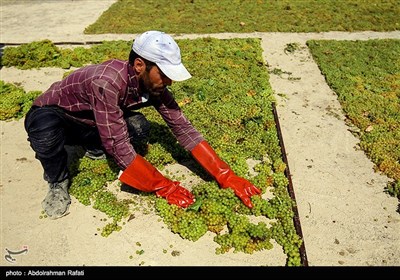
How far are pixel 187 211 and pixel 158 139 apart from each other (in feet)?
5.38

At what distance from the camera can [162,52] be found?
3.42 meters

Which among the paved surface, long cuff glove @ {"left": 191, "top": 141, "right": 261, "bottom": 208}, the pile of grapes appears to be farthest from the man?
the paved surface

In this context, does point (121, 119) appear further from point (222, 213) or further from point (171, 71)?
point (222, 213)

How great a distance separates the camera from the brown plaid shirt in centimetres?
371

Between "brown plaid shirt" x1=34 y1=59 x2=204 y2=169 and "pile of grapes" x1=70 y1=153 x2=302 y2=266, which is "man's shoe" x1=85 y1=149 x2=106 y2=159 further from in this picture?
"brown plaid shirt" x1=34 y1=59 x2=204 y2=169

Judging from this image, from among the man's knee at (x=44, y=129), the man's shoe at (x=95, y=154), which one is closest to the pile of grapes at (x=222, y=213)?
the man's shoe at (x=95, y=154)

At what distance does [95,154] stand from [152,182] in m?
1.46

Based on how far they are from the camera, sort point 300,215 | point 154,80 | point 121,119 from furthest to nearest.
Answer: point 300,215 < point 121,119 < point 154,80

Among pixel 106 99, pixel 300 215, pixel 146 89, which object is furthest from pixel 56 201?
pixel 300 215

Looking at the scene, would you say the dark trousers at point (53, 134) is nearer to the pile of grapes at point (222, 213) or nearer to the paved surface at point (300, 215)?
the pile of grapes at point (222, 213)

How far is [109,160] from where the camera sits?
5.24 m

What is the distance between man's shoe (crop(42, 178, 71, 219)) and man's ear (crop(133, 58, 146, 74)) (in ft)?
6.17
